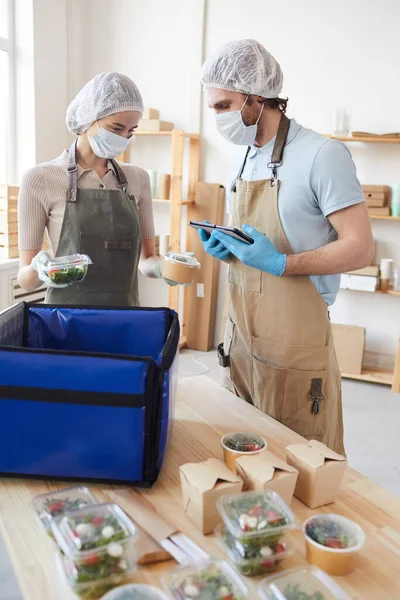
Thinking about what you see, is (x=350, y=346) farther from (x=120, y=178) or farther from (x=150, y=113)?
(x=120, y=178)

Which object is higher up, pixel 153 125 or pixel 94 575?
pixel 153 125

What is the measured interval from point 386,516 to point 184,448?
45 centimetres

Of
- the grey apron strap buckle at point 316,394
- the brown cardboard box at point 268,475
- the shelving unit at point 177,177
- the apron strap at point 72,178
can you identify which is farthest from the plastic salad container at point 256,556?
the shelving unit at point 177,177

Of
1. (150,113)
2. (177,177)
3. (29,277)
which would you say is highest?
(150,113)

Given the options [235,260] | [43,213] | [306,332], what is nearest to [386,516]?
[306,332]

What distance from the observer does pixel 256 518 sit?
2.93 ft

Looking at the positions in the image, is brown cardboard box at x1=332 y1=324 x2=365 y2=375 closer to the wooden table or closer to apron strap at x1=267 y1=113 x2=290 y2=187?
apron strap at x1=267 y1=113 x2=290 y2=187

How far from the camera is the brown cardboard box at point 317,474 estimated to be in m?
1.04

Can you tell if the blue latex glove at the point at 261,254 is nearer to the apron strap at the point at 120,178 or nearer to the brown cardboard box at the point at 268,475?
the apron strap at the point at 120,178

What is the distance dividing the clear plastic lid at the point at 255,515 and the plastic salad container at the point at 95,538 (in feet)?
0.53

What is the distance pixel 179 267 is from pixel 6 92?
10.2 feet

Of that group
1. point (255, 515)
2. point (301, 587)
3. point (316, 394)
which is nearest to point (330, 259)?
point (316, 394)

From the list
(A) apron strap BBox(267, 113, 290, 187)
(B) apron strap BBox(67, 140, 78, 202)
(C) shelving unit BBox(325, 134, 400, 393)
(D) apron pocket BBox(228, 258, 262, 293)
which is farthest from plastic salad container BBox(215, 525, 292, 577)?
(C) shelving unit BBox(325, 134, 400, 393)

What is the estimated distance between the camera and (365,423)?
11.1ft
